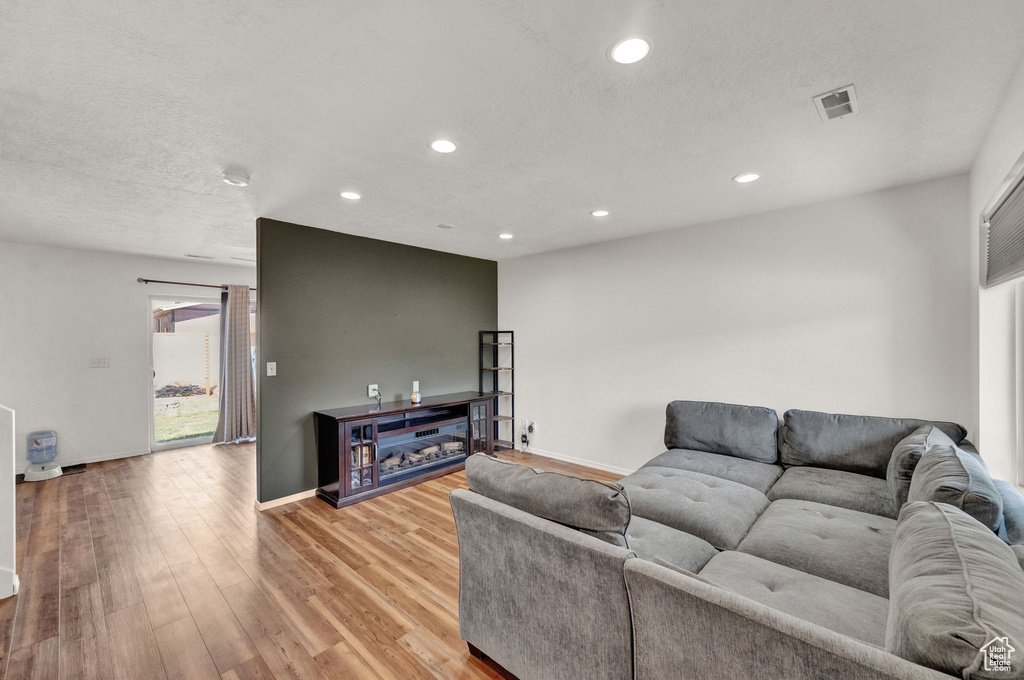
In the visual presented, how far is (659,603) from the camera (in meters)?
1.17

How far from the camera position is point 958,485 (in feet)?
4.89

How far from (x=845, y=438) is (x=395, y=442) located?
12.1 feet

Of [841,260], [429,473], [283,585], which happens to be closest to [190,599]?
[283,585]

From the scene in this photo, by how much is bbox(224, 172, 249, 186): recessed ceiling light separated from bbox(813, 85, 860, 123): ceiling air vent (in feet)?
9.97

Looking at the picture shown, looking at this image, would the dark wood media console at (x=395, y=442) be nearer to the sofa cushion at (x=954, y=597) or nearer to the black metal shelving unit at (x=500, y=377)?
the black metal shelving unit at (x=500, y=377)

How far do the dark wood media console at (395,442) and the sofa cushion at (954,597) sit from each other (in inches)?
131

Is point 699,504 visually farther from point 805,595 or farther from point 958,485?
point 958,485

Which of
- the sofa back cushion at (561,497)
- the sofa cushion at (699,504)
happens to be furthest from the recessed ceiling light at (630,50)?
the sofa cushion at (699,504)

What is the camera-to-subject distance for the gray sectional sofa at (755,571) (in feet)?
2.86

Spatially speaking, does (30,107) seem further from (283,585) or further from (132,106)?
Result: (283,585)

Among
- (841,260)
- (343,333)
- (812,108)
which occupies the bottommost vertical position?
(343,333)

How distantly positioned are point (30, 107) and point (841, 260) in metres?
4.73

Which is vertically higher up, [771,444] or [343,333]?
[343,333]

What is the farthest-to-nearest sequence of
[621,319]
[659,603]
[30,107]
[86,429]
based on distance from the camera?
[86,429], [621,319], [30,107], [659,603]
